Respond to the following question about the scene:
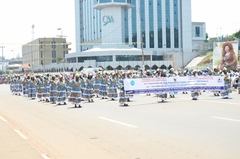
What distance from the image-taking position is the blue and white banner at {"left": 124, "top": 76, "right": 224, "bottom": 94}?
2067 centimetres

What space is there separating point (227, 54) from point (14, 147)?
41.6 meters

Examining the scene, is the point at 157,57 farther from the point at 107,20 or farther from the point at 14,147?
the point at 14,147

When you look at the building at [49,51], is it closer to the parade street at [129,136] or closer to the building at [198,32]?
the building at [198,32]

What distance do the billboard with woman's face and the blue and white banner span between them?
2483 cm

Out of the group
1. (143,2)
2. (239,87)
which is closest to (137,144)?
(239,87)

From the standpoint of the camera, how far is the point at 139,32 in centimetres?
10638

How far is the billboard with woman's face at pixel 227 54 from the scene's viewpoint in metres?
46.9

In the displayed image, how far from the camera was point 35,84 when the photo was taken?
30.0 metres

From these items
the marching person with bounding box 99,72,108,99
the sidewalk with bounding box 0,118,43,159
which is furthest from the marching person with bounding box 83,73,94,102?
the sidewalk with bounding box 0,118,43,159

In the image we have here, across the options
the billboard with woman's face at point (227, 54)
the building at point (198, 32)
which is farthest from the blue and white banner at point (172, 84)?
the building at point (198, 32)

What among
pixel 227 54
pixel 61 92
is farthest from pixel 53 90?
pixel 227 54

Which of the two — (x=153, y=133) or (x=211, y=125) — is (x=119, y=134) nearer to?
(x=153, y=133)

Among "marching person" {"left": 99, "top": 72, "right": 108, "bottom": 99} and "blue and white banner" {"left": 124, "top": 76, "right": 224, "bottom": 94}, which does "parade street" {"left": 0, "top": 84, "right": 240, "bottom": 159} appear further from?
"marching person" {"left": 99, "top": 72, "right": 108, "bottom": 99}

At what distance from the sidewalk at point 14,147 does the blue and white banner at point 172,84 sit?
9621mm
